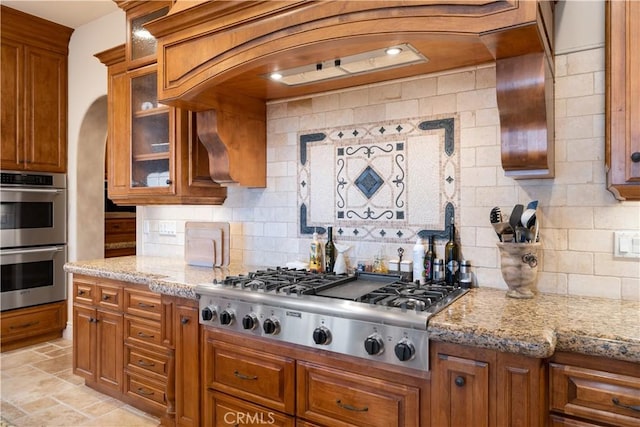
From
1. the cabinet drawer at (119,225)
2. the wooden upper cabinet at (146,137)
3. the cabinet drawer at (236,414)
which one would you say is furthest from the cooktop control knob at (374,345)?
the cabinet drawer at (119,225)

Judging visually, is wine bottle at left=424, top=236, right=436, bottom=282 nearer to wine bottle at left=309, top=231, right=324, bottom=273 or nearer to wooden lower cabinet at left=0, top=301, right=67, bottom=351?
wine bottle at left=309, top=231, right=324, bottom=273

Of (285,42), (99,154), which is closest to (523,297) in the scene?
(285,42)

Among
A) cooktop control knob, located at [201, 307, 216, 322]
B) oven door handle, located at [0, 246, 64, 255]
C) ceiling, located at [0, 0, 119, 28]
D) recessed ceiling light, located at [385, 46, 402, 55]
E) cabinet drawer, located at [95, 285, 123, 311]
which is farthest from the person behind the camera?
oven door handle, located at [0, 246, 64, 255]

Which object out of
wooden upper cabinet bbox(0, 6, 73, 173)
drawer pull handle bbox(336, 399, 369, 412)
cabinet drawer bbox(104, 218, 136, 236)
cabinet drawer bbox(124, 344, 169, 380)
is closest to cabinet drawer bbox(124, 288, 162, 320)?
cabinet drawer bbox(124, 344, 169, 380)

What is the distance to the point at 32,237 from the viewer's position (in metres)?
3.87

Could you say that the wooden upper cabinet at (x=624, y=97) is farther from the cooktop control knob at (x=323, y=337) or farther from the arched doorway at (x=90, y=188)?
the arched doorway at (x=90, y=188)

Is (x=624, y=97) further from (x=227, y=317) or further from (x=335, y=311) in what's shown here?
(x=227, y=317)

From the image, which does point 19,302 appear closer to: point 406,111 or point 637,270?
point 406,111

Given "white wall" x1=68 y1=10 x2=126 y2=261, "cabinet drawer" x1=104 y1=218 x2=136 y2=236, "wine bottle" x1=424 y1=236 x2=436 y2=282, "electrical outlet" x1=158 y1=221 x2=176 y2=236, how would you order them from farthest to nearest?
"cabinet drawer" x1=104 y1=218 x2=136 y2=236 → "white wall" x1=68 y1=10 x2=126 y2=261 → "electrical outlet" x1=158 y1=221 x2=176 y2=236 → "wine bottle" x1=424 y1=236 x2=436 y2=282

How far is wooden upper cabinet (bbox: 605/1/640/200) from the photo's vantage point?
1.52m

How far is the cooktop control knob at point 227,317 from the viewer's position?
6.36 ft

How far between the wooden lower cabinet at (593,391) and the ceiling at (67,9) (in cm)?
400

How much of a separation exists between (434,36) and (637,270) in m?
1.27

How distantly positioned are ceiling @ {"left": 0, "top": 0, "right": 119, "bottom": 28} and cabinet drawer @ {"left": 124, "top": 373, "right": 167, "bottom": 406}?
297cm
